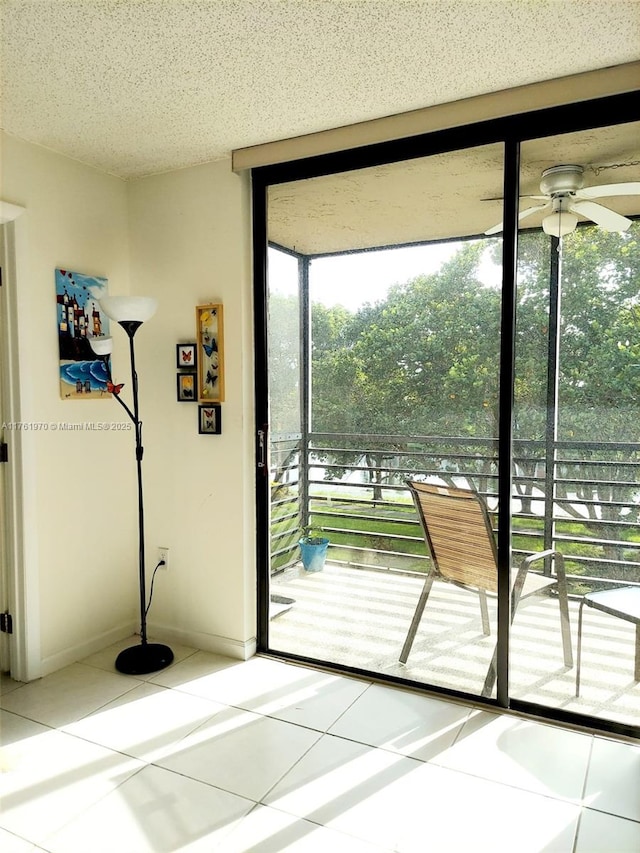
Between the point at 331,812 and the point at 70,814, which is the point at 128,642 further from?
the point at 331,812

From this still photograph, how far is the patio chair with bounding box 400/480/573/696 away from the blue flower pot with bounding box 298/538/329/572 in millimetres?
517

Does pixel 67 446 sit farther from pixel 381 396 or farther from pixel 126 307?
pixel 381 396

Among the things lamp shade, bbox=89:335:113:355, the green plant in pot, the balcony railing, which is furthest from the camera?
the green plant in pot

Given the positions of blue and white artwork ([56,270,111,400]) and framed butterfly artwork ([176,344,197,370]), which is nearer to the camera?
blue and white artwork ([56,270,111,400])

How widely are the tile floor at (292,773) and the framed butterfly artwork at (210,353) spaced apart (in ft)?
4.65

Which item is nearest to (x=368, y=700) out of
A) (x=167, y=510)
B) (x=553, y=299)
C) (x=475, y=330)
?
(x=167, y=510)

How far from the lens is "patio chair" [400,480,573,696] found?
8.13ft

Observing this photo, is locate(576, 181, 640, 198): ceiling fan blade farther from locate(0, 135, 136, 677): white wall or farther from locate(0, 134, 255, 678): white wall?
locate(0, 135, 136, 677): white wall

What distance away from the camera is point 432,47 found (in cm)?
197

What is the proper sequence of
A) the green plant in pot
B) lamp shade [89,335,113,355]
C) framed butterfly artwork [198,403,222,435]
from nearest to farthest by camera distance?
1. lamp shade [89,335,113,355]
2. the green plant in pot
3. framed butterfly artwork [198,403,222,435]

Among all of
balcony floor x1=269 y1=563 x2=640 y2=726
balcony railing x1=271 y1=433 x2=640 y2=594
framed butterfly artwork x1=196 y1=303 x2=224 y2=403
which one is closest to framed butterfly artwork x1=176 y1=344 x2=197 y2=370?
framed butterfly artwork x1=196 y1=303 x2=224 y2=403

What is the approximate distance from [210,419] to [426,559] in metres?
1.29

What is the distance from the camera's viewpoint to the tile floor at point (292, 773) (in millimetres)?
1798

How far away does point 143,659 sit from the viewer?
9.54 ft
